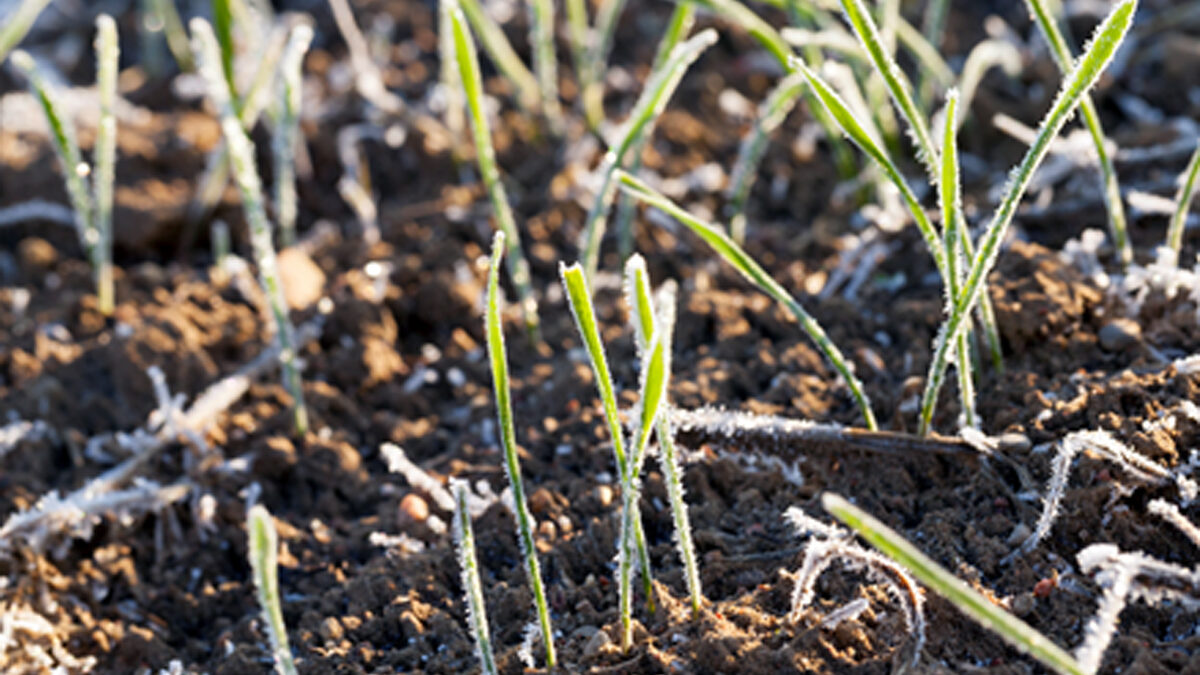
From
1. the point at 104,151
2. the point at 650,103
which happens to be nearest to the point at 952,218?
the point at 650,103

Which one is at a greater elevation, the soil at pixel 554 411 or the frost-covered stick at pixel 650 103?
the frost-covered stick at pixel 650 103

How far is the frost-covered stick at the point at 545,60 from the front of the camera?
1753mm

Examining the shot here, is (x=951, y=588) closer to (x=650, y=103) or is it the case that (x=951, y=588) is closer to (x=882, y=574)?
(x=882, y=574)

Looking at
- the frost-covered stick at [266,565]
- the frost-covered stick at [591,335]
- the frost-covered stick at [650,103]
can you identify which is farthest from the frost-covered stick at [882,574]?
the frost-covered stick at [650,103]

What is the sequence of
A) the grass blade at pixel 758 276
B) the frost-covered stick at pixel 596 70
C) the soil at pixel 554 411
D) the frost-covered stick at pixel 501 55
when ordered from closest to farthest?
the soil at pixel 554 411
the grass blade at pixel 758 276
the frost-covered stick at pixel 501 55
the frost-covered stick at pixel 596 70

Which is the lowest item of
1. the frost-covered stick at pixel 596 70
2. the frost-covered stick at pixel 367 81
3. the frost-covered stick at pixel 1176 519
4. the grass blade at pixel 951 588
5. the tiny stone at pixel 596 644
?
the frost-covered stick at pixel 1176 519

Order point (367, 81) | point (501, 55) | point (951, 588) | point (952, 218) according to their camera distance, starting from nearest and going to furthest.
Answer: point (951, 588)
point (952, 218)
point (501, 55)
point (367, 81)

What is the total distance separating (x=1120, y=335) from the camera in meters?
1.13

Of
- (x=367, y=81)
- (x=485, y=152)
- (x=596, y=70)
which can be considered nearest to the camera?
(x=485, y=152)

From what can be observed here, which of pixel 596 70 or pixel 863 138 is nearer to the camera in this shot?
pixel 863 138

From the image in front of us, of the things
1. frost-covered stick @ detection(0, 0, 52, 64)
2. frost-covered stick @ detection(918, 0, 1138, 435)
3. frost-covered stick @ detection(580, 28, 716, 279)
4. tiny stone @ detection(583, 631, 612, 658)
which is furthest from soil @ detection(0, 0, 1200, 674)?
frost-covered stick @ detection(0, 0, 52, 64)

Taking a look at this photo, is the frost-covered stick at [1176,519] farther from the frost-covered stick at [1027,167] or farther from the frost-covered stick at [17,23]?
the frost-covered stick at [17,23]

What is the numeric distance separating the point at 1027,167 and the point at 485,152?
70 cm

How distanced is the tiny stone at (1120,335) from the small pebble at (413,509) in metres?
0.75
